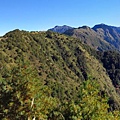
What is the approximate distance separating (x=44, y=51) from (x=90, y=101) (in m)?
140

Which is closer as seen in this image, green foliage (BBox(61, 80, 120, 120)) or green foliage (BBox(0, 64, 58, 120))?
green foliage (BBox(61, 80, 120, 120))

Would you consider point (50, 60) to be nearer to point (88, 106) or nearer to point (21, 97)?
point (21, 97)

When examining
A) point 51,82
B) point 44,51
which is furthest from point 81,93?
point 44,51

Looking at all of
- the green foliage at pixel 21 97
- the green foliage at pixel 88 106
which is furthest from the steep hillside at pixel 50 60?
the green foliage at pixel 88 106

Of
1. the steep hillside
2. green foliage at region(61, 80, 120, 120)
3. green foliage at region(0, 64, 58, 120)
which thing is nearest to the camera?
green foliage at region(61, 80, 120, 120)

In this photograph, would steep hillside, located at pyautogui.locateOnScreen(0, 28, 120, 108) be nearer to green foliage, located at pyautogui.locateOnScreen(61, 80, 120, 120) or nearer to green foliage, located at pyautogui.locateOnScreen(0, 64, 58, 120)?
green foliage, located at pyautogui.locateOnScreen(0, 64, 58, 120)

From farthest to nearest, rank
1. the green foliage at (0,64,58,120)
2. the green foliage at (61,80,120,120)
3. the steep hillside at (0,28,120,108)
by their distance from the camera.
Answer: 1. the steep hillside at (0,28,120,108)
2. the green foliage at (0,64,58,120)
3. the green foliage at (61,80,120,120)

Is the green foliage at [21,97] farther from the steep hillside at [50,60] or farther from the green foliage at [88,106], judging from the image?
the steep hillside at [50,60]

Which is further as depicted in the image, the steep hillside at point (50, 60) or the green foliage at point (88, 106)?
the steep hillside at point (50, 60)

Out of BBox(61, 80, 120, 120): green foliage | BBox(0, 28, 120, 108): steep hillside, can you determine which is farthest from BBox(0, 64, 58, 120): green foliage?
BBox(0, 28, 120, 108): steep hillside

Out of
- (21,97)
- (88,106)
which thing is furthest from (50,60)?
(88,106)

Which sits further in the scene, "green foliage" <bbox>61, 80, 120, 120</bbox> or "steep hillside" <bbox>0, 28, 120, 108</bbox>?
"steep hillside" <bbox>0, 28, 120, 108</bbox>

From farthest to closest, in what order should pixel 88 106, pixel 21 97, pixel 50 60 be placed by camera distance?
1. pixel 50 60
2. pixel 21 97
3. pixel 88 106

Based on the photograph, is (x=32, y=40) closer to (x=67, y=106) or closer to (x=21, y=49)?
(x=21, y=49)
